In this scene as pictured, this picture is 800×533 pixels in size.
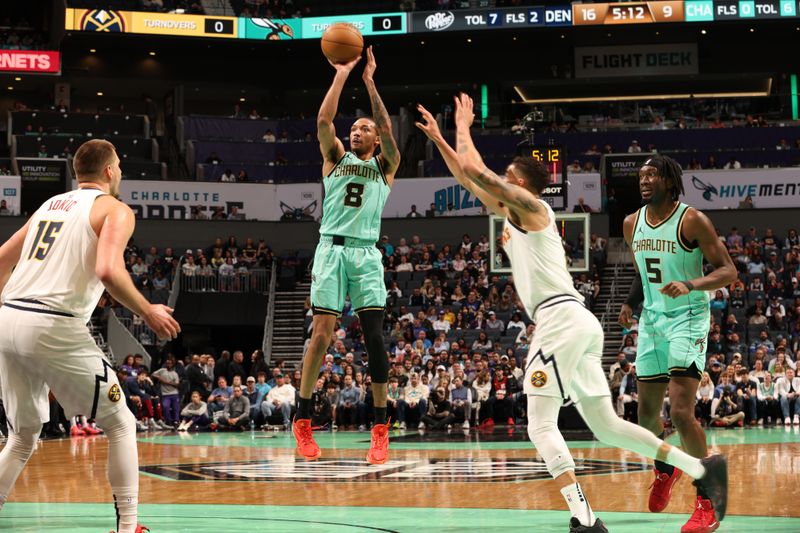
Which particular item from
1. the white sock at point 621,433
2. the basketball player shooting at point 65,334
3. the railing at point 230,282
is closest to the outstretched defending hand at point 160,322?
the basketball player shooting at point 65,334

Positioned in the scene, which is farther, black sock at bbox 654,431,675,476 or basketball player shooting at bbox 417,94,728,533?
black sock at bbox 654,431,675,476

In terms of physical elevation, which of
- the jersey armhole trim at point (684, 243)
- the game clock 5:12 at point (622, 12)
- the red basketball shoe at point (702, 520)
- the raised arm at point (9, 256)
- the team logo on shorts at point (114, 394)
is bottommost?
the red basketball shoe at point (702, 520)

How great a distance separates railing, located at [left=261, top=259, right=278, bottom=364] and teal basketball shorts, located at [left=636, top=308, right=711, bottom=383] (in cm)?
2000

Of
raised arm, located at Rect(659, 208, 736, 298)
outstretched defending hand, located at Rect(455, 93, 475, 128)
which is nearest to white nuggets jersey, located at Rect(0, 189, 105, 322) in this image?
outstretched defending hand, located at Rect(455, 93, 475, 128)

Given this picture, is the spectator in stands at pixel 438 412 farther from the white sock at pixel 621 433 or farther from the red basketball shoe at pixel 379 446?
the white sock at pixel 621 433

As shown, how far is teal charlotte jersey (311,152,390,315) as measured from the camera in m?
8.50

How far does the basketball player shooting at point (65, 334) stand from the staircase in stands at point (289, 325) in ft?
70.0

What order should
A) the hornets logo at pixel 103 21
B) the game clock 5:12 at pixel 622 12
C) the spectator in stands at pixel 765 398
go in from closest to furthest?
1. the spectator in stands at pixel 765 398
2. the game clock 5:12 at pixel 622 12
3. the hornets logo at pixel 103 21

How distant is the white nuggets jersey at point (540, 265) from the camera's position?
620 cm

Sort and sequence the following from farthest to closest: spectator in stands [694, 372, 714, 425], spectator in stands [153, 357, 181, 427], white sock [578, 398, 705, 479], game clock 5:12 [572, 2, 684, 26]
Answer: game clock 5:12 [572, 2, 684, 26] → spectator in stands [153, 357, 181, 427] → spectator in stands [694, 372, 714, 425] → white sock [578, 398, 705, 479]

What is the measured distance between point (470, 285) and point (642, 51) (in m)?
16.2

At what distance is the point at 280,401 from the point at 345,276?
12.8m

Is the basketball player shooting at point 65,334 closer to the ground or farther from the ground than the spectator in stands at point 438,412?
farther from the ground

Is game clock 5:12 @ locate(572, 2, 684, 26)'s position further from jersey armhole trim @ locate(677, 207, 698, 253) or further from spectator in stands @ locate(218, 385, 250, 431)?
jersey armhole trim @ locate(677, 207, 698, 253)
